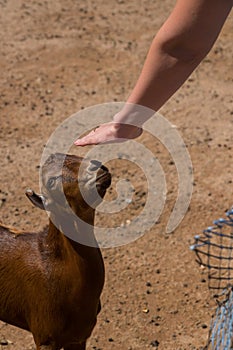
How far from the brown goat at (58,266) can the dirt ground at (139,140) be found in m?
0.86

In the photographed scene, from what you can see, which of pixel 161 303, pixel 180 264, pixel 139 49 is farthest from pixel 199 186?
pixel 139 49

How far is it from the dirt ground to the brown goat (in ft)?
2.82

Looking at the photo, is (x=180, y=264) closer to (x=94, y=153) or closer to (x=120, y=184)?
(x=120, y=184)

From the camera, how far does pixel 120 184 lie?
5.51 meters

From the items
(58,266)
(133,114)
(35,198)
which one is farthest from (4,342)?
(133,114)

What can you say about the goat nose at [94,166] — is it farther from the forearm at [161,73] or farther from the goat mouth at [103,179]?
the forearm at [161,73]

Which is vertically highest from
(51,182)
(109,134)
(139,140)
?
(109,134)

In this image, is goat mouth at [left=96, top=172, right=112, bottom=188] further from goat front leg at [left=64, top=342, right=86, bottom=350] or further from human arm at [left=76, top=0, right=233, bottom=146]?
goat front leg at [left=64, top=342, right=86, bottom=350]

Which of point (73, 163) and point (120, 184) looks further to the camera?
point (120, 184)

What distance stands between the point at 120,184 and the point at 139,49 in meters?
2.30

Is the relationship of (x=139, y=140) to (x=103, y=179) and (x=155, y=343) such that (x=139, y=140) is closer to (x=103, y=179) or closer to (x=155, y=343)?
(x=155, y=343)

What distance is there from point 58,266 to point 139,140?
2929 millimetres

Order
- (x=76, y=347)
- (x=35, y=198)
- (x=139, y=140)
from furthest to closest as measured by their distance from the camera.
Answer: (x=139, y=140), (x=76, y=347), (x=35, y=198)

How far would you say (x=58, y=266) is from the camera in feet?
10.8
